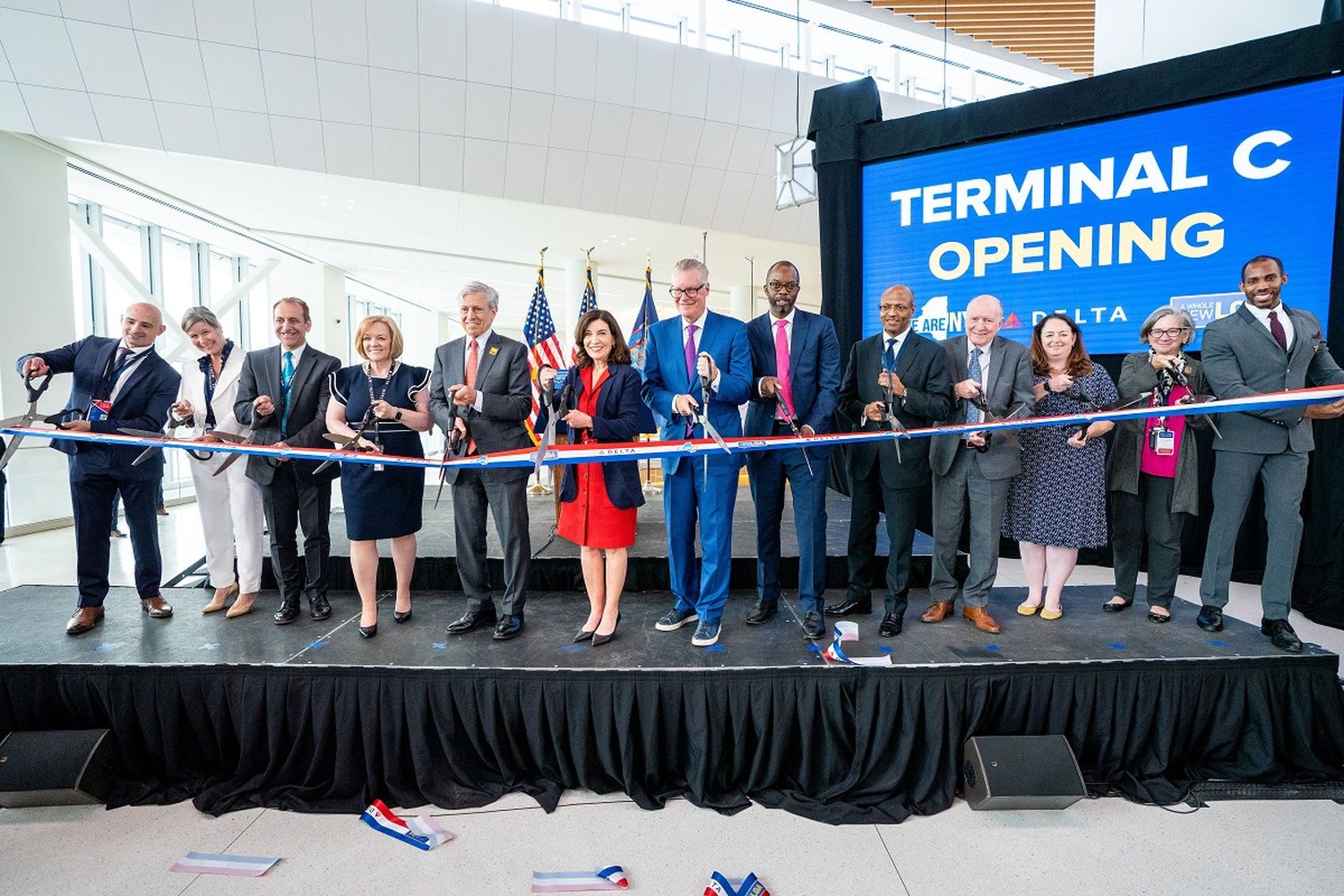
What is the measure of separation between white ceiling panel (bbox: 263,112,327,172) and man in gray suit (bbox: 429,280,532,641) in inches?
235

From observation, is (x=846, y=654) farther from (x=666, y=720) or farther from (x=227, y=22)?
(x=227, y=22)

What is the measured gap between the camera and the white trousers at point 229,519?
3029 millimetres

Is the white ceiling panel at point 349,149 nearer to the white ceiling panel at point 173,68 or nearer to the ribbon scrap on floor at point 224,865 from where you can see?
the white ceiling panel at point 173,68

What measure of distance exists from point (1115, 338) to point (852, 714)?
11.9 ft

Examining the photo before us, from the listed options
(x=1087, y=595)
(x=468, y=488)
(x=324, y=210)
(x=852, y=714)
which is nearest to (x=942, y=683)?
(x=852, y=714)

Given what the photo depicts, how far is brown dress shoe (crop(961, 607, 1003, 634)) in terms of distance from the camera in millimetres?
2771

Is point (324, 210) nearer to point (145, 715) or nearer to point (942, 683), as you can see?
point (145, 715)

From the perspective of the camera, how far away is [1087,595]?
333 cm

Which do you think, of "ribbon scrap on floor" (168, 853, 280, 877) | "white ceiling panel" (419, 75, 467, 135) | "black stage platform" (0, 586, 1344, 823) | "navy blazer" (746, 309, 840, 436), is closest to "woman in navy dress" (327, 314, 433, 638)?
"black stage platform" (0, 586, 1344, 823)

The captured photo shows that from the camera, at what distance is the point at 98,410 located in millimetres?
2883

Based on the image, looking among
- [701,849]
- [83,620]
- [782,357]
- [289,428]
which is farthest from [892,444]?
[83,620]

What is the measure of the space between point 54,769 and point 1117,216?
6.31 m

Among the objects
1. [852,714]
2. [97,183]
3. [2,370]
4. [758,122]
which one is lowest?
[852,714]

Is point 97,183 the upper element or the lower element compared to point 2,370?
upper
